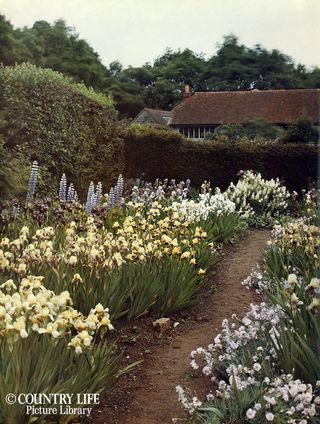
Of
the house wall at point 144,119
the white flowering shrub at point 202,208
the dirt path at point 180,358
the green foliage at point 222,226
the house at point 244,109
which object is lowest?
the dirt path at point 180,358

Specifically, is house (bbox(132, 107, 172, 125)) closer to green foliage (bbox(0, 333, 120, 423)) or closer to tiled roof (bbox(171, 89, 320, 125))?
tiled roof (bbox(171, 89, 320, 125))

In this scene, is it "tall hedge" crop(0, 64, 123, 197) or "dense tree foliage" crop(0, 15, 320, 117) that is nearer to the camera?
"tall hedge" crop(0, 64, 123, 197)

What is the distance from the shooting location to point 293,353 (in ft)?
9.73

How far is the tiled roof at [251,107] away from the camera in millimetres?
19344

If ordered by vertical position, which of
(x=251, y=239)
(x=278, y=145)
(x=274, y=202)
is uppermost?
(x=278, y=145)

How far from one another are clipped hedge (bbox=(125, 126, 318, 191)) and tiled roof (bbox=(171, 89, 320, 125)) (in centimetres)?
417

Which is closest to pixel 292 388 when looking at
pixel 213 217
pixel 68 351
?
pixel 68 351

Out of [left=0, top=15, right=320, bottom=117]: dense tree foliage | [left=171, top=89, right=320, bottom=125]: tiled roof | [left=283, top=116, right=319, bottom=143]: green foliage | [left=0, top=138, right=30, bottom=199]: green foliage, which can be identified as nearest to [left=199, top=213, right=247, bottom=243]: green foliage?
[left=0, top=138, right=30, bottom=199]: green foliage

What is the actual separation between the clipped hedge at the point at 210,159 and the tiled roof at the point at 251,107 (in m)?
4.17

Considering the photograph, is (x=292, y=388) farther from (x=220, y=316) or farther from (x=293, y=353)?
(x=220, y=316)

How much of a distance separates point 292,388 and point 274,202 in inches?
340

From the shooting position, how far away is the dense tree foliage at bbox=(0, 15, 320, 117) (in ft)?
35.6

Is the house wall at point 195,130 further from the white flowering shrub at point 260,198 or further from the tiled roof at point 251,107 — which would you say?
the white flowering shrub at point 260,198

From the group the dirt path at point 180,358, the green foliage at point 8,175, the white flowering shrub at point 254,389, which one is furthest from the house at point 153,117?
the white flowering shrub at point 254,389
